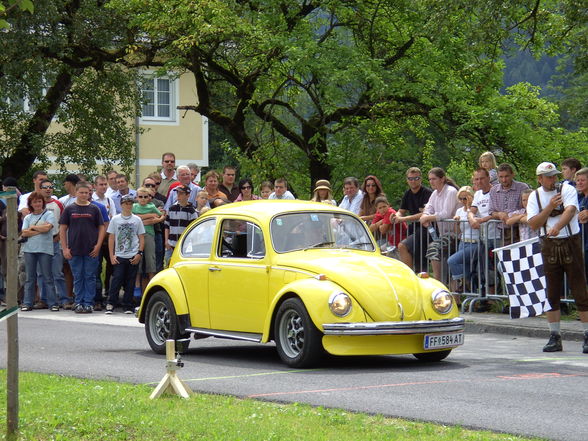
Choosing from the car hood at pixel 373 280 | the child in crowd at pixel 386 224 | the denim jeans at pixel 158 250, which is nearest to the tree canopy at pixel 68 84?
the denim jeans at pixel 158 250

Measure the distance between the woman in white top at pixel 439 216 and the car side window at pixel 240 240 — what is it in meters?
5.25

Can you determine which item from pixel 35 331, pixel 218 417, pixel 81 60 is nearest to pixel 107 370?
pixel 218 417

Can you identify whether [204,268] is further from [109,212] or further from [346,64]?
[346,64]

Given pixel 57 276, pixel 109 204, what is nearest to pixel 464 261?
pixel 109 204

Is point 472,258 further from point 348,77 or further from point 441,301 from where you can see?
point 348,77

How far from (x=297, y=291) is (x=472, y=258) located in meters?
5.95

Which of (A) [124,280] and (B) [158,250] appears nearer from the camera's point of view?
(A) [124,280]

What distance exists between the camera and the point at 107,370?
450 inches

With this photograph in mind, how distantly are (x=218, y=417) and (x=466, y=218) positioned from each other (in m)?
9.59

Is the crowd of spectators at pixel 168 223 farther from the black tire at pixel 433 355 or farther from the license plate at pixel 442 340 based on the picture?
the license plate at pixel 442 340

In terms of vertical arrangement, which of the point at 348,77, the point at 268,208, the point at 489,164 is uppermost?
the point at 348,77

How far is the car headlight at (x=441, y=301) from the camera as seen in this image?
11625 millimetres

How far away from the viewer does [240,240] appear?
41.6ft

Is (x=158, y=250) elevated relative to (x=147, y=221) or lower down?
lower down
